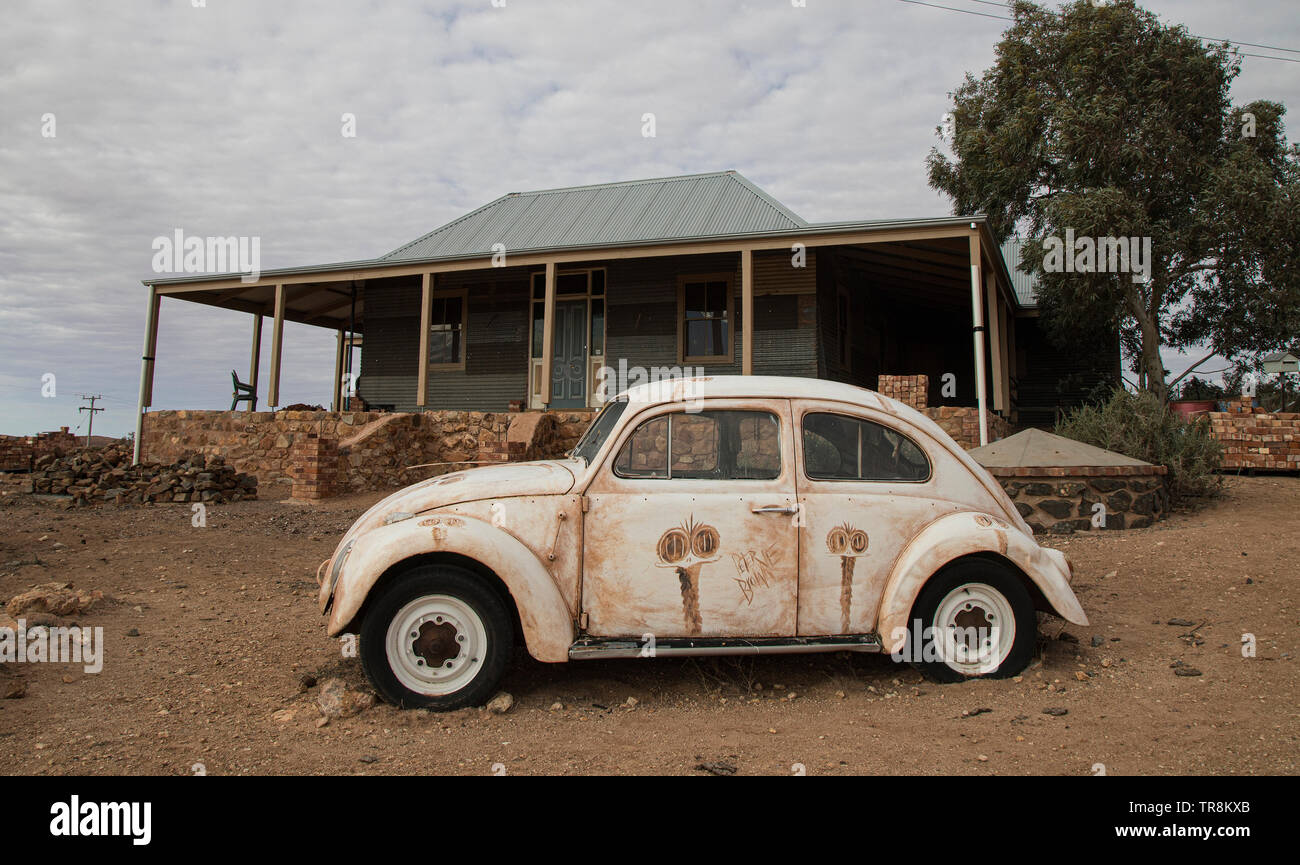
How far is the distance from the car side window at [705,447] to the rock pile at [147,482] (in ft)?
30.5

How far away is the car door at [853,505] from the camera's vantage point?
392cm

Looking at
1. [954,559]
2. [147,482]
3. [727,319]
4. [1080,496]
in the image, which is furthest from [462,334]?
[954,559]

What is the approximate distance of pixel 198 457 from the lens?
39.0ft

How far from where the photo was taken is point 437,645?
3752 mm

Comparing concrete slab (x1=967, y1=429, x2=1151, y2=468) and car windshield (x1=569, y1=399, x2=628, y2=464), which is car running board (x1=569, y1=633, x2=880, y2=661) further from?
concrete slab (x1=967, y1=429, x2=1151, y2=468)

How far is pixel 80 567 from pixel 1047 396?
796 inches

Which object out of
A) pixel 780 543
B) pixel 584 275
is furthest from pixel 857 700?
pixel 584 275

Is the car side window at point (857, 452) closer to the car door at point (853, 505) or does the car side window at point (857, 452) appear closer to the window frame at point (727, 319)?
the car door at point (853, 505)

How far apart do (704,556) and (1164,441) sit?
8263 millimetres

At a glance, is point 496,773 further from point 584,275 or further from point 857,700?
point 584,275

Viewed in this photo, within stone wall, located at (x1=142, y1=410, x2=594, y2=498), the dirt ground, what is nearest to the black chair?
stone wall, located at (x1=142, y1=410, x2=594, y2=498)

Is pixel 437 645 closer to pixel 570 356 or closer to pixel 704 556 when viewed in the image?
pixel 704 556

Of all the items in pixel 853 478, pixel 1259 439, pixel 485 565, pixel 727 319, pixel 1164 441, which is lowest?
pixel 485 565

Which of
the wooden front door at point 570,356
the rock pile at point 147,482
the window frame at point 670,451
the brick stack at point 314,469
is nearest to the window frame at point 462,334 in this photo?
the wooden front door at point 570,356
